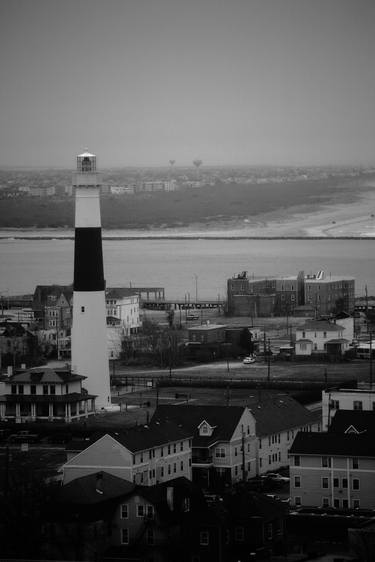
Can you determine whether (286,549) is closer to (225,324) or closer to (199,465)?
(199,465)

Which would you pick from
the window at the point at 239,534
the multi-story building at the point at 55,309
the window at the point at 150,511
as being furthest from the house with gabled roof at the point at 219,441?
the multi-story building at the point at 55,309

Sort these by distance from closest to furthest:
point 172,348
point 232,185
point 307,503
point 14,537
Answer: point 14,537 → point 307,503 → point 172,348 → point 232,185

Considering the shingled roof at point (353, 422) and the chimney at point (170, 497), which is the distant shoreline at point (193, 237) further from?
the chimney at point (170, 497)

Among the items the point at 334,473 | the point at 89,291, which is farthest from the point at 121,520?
the point at 89,291

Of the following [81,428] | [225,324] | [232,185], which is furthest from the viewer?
[232,185]

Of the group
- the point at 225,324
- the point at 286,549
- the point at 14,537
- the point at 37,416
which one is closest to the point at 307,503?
the point at 286,549
